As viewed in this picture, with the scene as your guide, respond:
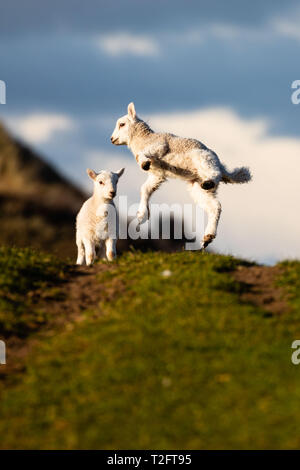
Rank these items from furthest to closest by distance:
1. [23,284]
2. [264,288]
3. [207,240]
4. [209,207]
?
[209,207], [207,240], [23,284], [264,288]

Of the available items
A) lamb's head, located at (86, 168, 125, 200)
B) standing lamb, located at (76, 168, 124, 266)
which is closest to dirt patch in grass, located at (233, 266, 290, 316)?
standing lamb, located at (76, 168, 124, 266)

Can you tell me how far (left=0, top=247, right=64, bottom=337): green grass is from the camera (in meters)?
12.5

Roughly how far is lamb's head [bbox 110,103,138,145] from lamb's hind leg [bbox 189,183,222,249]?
1860 mm

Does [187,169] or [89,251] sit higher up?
[187,169]

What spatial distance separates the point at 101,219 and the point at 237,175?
339 centimetres

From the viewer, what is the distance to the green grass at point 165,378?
9242 mm

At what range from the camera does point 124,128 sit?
17375 millimetres

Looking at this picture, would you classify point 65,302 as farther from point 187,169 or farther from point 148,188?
point 187,169

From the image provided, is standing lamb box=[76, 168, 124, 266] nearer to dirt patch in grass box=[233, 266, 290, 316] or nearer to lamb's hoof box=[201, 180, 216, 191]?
lamb's hoof box=[201, 180, 216, 191]

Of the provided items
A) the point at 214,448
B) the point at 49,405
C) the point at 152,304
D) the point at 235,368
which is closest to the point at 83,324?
the point at 152,304

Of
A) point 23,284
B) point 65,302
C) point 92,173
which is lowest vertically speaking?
point 65,302

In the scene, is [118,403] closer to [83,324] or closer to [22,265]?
[83,324]

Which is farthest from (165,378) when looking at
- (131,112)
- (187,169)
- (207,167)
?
(131,112)

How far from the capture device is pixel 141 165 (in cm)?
1571
